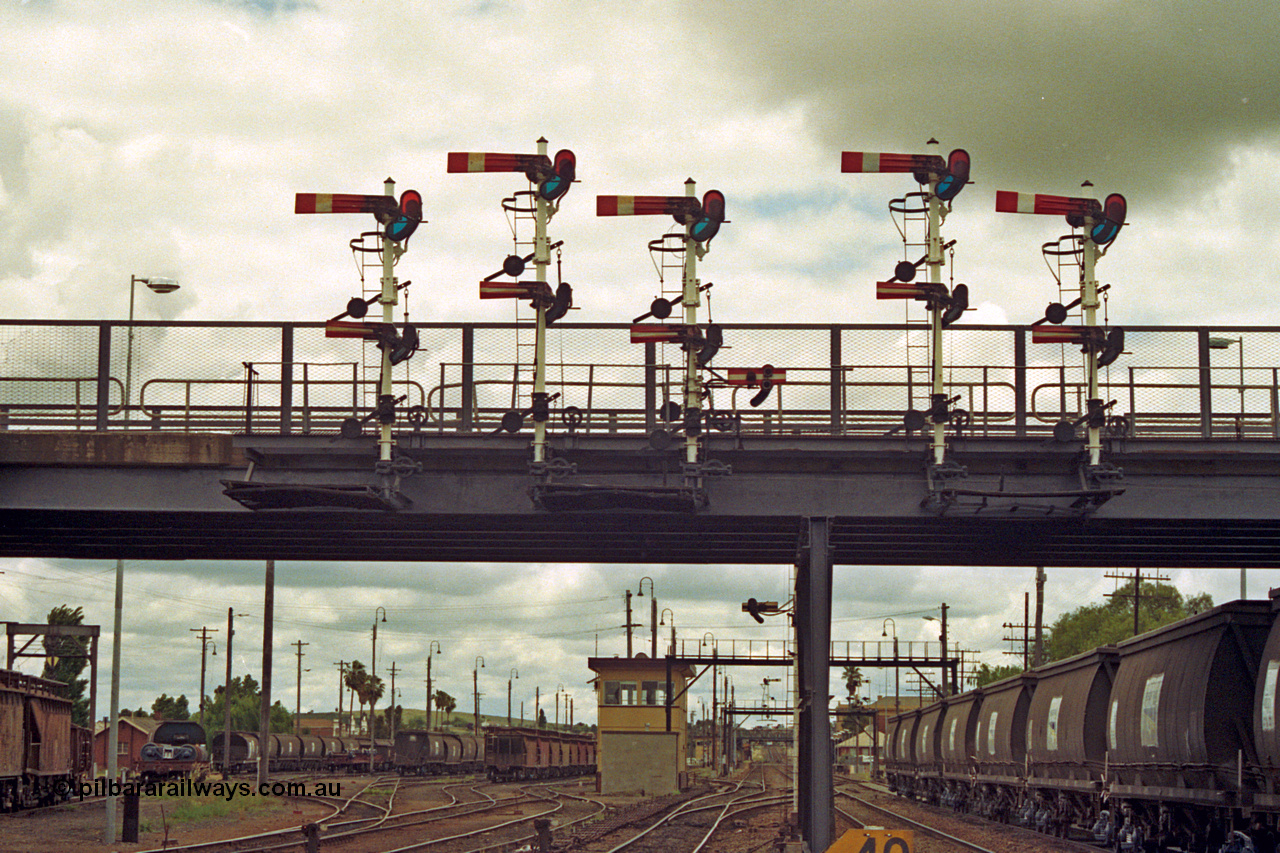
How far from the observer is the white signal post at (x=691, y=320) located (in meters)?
20.0

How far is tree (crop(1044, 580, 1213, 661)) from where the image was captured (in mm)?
115125

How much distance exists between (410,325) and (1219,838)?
47.0ft

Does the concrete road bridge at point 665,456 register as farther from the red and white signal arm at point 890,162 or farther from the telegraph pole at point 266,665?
the telegraph pole at point 266,665

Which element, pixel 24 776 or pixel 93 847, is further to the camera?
pixel 24 776

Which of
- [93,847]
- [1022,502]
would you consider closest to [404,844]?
[93,847]

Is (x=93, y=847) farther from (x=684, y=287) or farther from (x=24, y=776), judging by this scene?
(x=684, y=287)

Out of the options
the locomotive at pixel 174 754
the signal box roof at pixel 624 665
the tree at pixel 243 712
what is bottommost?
the tree at pixel 243 712

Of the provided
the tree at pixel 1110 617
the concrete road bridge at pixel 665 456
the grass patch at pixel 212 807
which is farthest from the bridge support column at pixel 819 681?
the tree at pixel 1110 617

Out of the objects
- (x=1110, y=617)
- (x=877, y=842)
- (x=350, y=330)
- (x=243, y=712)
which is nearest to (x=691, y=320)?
(x=350, y=330)

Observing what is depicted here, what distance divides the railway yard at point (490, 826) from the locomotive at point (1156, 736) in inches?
67.1

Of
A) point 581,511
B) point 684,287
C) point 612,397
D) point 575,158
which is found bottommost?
point 581,511

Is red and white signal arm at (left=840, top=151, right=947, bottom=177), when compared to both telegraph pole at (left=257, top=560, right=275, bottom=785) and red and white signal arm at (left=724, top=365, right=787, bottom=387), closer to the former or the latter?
red and white signal arm at (left=724, top=365, right=787, bottom=387)

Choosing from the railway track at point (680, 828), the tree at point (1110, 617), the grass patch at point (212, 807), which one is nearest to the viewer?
the railway track at point (680, 828)

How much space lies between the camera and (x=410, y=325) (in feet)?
67.5
